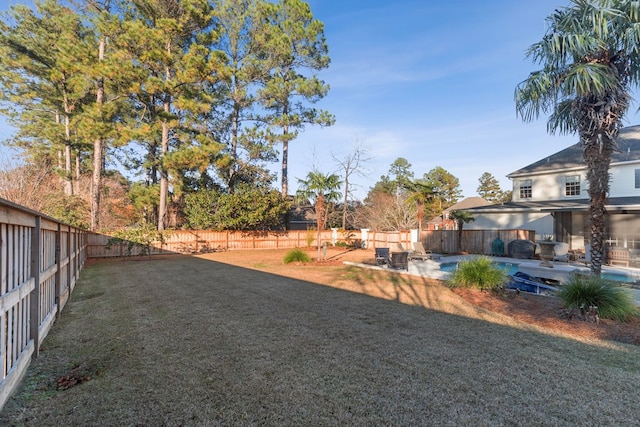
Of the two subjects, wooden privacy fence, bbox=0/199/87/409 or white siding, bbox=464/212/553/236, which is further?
white siding, bbox=464/212/553/236

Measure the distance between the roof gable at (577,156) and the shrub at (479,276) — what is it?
12.3 meters

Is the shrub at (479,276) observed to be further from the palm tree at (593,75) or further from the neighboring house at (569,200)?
the neighboring house at (569,200)

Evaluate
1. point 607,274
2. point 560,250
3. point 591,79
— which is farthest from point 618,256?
point 591,79

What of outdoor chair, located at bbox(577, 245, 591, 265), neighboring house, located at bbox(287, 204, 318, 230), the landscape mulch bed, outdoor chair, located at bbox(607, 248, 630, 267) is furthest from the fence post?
neighboring house, located at bbox(287, 204, 318, 230)

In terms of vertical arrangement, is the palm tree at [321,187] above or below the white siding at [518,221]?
above

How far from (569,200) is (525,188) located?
2609mm

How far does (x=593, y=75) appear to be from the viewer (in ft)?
20.5

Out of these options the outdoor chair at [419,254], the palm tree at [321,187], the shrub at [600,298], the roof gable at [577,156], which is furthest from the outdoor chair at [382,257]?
the roof gable at [577,156]

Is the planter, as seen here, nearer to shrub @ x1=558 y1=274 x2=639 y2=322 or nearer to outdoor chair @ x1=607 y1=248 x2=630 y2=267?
outdoor chair @ x1=607 y1=248 x2=630 y2=267

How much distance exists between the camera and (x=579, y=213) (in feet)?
48.5

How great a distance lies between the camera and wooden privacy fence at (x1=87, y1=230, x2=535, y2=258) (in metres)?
15.1

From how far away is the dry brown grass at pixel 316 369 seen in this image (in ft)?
8.09

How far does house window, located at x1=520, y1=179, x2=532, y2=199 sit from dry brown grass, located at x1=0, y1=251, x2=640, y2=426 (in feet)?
52.9

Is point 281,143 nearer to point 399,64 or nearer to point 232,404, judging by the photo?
point 399,64
